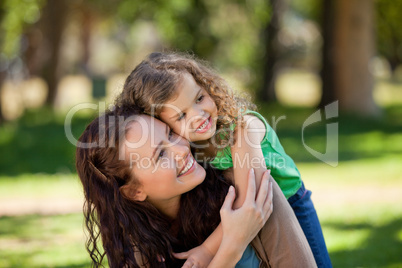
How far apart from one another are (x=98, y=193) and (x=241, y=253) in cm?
77

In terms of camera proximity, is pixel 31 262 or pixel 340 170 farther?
pixel 340 170

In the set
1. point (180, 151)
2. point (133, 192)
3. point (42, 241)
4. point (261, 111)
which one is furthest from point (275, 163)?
point (261, 111)

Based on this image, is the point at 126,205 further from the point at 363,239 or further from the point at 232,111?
the point at 363,239

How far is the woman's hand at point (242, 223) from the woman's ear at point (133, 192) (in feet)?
1.41

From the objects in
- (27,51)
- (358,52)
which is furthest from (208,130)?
(27,51)

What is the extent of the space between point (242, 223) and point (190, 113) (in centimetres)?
66

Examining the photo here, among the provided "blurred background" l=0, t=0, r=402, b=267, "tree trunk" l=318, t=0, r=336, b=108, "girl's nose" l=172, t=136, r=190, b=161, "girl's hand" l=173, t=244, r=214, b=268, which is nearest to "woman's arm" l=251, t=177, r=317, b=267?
"girl's hand" l=173, t=244, r=214, b=268

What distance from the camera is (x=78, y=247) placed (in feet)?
17.9

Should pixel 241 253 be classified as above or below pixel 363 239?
above

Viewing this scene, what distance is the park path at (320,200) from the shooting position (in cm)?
702

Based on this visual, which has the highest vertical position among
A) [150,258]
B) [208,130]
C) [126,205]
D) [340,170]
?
[208,130]

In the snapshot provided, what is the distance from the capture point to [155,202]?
3000mm

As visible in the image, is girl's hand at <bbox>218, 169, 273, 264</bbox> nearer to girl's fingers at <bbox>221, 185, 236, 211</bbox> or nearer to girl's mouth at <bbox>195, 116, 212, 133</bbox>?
girl's fingers at <bbox>221, 185, 236, 211</bbox>

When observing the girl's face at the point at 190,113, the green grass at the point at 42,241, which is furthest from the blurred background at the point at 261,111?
the girl's face at the point at 190,113
